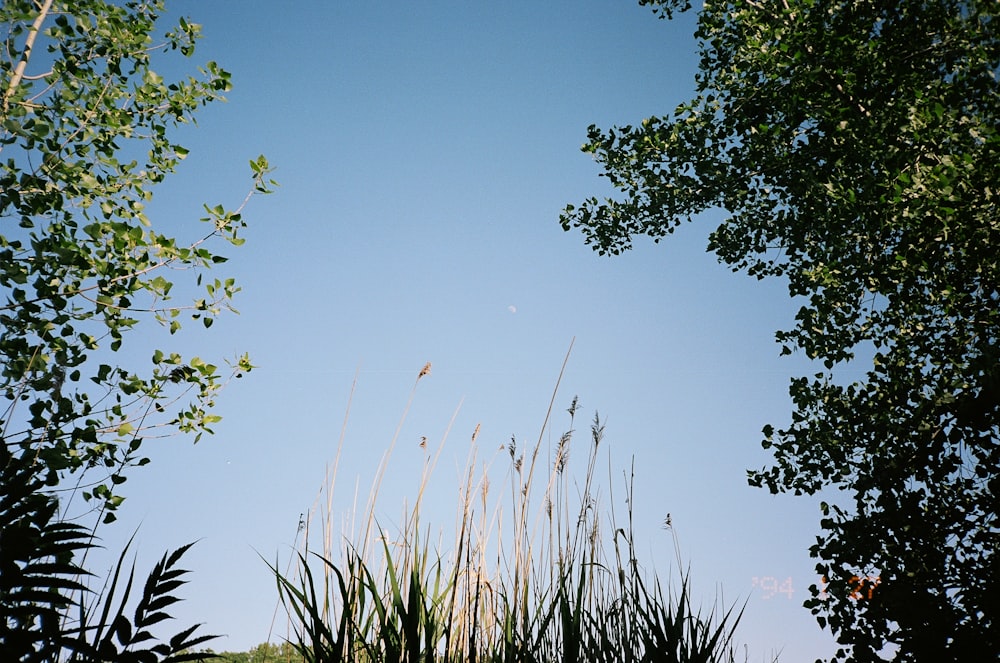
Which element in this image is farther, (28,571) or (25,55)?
(25,55)

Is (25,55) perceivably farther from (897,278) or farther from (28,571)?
(897,278)

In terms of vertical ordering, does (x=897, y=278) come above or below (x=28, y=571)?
above

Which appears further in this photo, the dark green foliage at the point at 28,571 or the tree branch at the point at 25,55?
the tree branch at the point at 25,55

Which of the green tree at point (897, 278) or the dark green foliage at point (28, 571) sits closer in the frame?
Result: the dark green foliage at point (28, 571)

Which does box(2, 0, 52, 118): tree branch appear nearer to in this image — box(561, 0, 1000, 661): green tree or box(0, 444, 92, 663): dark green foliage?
box(0, 444, 92, 663): dark green foliage

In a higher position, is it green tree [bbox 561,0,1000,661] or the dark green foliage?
green tree [bbox 561,0,1000,661]

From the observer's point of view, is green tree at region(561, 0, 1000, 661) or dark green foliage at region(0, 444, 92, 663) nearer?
dark green foliage at region(0, 444, 92, 663)

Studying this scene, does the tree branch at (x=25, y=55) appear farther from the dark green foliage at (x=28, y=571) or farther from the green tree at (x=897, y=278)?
the green tree at (x=897, y=278)

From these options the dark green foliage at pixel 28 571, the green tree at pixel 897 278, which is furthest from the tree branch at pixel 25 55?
the green tree at pixel 897 278

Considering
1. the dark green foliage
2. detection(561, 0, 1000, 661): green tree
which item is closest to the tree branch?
the dark green foliage

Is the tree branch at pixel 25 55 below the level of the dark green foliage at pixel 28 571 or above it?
above

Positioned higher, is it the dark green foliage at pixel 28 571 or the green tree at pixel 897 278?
the green tree at pixel 897 278

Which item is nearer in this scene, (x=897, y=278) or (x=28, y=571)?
(x=28, y=571)

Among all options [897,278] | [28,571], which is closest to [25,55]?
[28,571]
